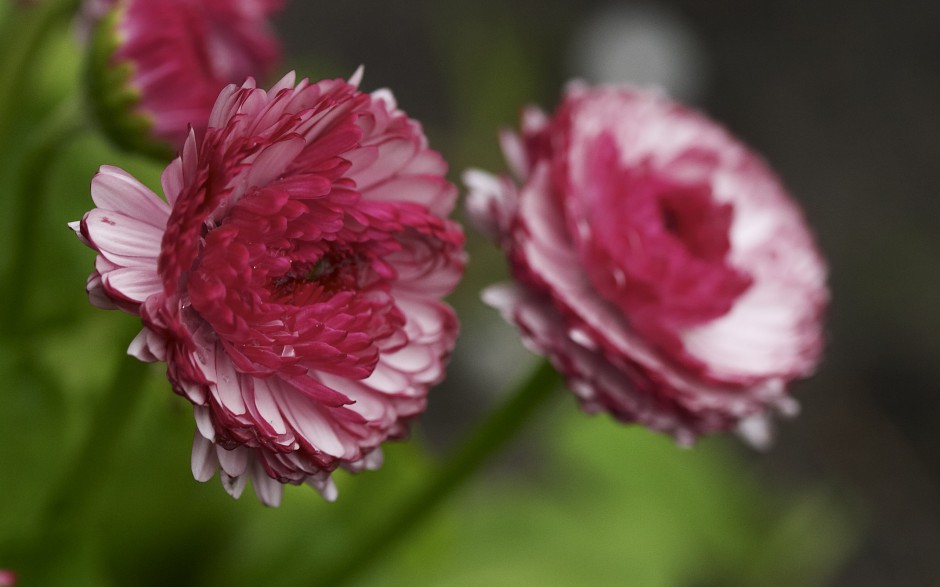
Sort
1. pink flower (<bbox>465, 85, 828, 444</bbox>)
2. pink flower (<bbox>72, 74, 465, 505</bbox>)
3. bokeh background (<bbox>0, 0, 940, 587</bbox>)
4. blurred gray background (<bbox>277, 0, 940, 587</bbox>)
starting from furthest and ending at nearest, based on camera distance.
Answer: blurred gray background (<bbox>277, 0, 940, 587</bbox>) → bokeh background (<bbox>0, 0, 940, 587</bbox>) → pink flower (<bbox>465, 85, 828, 444</bbox>) → pink flower (<bbox>72, 74, 465, 505</bbox>)

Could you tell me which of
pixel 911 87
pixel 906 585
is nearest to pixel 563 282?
pixel 906 585

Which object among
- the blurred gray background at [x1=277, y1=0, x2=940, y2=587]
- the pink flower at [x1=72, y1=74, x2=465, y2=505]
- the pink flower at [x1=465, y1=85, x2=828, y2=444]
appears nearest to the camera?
the pink flower at [x1=72, y1=74, x2=465, y2=505]

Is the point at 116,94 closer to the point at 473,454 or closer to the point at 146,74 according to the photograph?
the point at 146,74

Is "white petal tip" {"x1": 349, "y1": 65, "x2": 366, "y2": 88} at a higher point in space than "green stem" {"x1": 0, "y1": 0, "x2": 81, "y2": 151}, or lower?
higher

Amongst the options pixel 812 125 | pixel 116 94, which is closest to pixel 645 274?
pixel 116 94

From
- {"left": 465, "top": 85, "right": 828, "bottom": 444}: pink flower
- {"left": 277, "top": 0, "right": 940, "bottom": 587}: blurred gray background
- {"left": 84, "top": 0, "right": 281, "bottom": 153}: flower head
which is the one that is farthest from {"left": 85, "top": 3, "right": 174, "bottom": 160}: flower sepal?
{"left": 277, "top": 0, "right": 940, "bottom": 587}: blurred gray background

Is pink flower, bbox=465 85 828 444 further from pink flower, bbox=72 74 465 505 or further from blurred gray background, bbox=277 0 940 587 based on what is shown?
blurred gray background, bbox=277 0 940 587

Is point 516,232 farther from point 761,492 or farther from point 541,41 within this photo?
point 541,41
